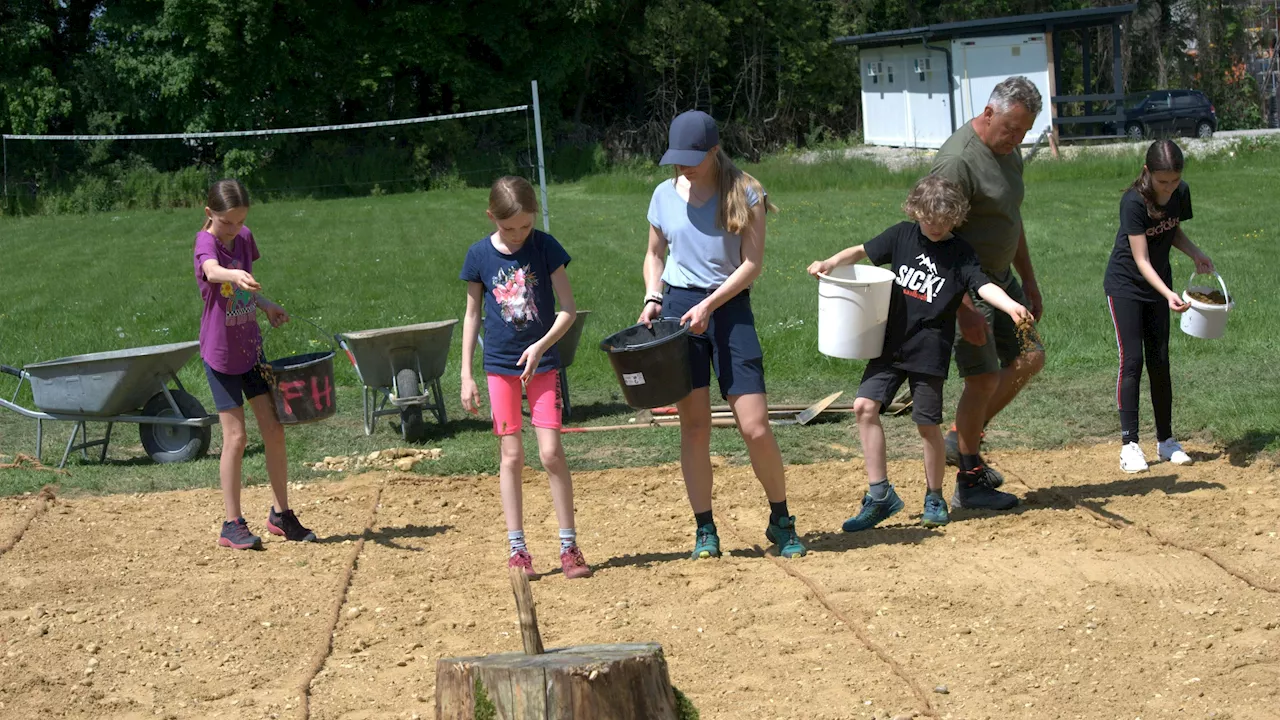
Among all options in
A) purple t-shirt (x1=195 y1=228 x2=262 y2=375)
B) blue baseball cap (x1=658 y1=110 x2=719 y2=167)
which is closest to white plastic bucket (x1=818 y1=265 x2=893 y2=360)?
blue baseball cap (x1=658 y1=110 x2=719 y2=167)

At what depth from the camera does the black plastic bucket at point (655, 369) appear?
5.24m

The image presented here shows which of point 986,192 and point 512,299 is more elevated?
point 986,192

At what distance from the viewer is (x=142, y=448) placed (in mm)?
9172

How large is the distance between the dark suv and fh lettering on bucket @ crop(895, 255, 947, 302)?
2825cm

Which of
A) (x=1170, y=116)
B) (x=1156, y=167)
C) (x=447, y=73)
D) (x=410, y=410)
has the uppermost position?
(x=447, y=73)

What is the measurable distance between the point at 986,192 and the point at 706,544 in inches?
79.0

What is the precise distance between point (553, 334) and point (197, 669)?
6.03 ft

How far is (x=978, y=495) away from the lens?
6.59 metres

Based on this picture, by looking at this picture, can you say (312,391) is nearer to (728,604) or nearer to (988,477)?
(728,604)

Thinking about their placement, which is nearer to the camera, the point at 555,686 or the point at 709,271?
the point at 555,686

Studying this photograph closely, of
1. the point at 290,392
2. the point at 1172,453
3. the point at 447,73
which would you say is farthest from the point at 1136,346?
the point at 447,73

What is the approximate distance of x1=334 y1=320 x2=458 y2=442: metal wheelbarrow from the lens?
345 inches

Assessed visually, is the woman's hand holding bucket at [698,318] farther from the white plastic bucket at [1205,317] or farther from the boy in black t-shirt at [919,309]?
the white plastic bucket at [1205,317]

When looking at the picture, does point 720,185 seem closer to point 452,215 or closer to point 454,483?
point 454,483
